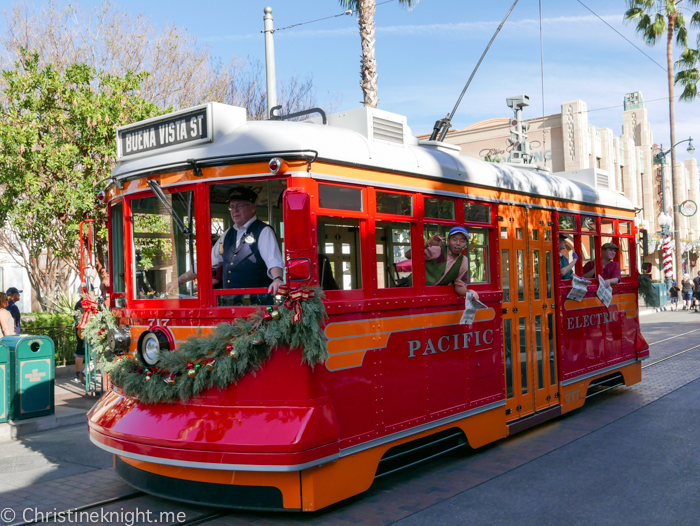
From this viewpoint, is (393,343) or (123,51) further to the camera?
(123,51)

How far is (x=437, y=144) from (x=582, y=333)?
131 inches

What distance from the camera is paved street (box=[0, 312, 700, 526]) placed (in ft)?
16.0

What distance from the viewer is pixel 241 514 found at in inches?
196

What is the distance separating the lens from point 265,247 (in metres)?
4.91

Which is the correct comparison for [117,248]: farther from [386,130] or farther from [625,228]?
[625,228]

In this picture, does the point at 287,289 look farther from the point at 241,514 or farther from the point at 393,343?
the point at 241,514

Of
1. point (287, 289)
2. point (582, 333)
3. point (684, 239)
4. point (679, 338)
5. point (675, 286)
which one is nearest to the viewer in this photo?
point (287, 289)

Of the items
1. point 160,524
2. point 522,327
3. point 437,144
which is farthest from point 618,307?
point 160,524

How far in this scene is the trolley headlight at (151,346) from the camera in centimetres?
504

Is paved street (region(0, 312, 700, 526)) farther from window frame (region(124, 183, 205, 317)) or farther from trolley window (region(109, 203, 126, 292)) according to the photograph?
trolley window (region(109, 203, 126, 292))

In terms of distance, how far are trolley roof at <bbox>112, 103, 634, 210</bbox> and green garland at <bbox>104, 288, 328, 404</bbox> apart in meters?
1.14

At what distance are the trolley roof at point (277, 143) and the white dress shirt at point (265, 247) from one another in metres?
0.53

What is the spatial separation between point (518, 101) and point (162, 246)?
26.1 feet

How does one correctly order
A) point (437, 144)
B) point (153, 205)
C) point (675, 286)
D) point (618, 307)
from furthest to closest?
1. point (675, 286)
2. point (618, 307)
3. point (437, 144)
4. point (153, 205)
